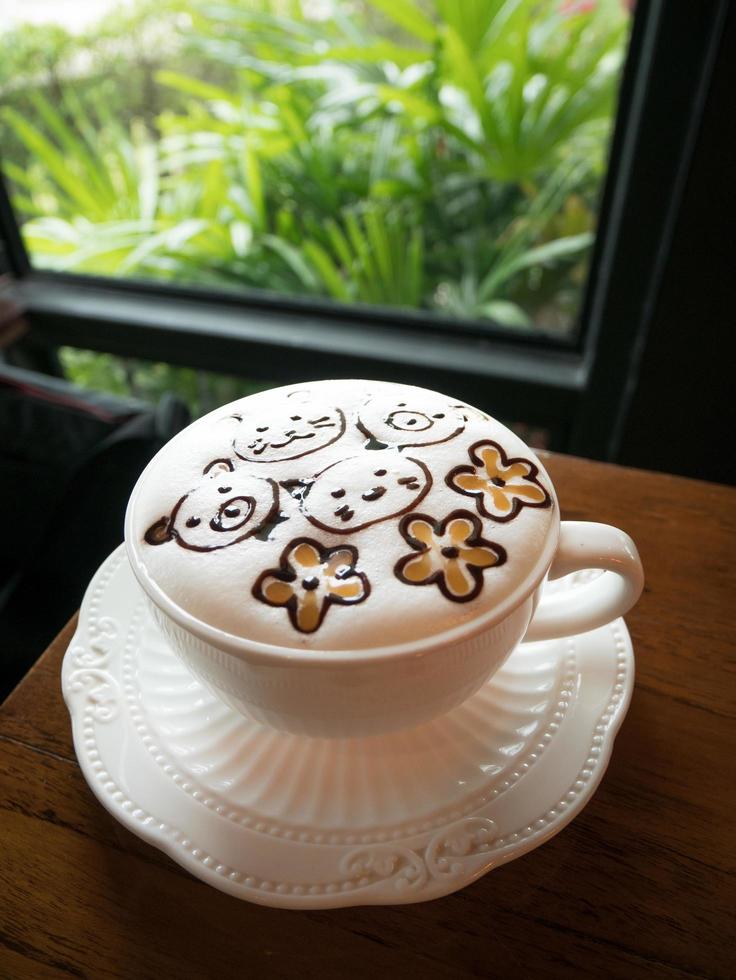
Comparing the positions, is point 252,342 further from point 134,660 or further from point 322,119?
point 134,660

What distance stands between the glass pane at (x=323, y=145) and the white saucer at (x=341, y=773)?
0.72 meters

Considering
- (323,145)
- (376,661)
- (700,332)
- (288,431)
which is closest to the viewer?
(376,661)

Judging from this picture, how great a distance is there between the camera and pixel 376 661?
0.31m

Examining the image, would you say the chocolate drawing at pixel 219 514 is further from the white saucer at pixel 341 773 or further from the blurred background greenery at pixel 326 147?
the blurred background greenery at pixel 326 147

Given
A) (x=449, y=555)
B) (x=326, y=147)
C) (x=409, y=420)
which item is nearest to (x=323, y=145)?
(x=326, y=147)

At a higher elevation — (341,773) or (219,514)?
(219,514)

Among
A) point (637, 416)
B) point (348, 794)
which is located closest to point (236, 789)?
point (348, 794)

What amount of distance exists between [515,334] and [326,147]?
16.3 inches

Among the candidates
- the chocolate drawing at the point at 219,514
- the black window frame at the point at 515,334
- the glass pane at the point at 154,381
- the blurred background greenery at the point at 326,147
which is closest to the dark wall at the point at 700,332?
the black window frame at the point at 515,334

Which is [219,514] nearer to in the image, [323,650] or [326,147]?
[323,650]

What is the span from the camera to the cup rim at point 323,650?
12.4 inches

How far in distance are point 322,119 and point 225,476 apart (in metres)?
0.87

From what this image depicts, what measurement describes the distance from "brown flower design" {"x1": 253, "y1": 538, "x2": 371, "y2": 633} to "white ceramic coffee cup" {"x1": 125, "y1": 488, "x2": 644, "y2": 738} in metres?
0.02

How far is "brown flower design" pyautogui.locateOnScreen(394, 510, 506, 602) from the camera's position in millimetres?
337
